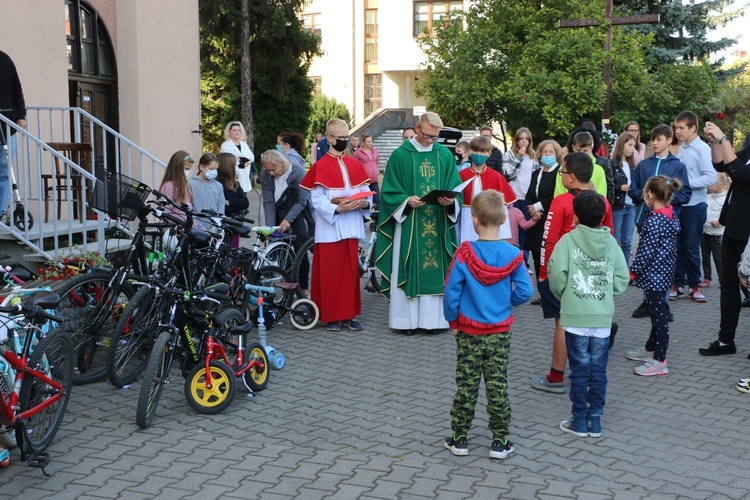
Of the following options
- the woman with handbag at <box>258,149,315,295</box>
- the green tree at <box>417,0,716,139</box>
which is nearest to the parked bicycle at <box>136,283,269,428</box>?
the woman with handbag at <box>258,149,315,295</box>

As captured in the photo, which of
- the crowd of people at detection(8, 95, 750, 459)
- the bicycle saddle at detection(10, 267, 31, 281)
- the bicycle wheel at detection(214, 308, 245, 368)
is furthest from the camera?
the bicycle saddle at detection(10, 267, 31, 281)

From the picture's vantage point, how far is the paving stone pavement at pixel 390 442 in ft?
15.9

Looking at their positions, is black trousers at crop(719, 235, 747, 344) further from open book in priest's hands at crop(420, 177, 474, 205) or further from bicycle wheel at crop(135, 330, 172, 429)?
bicycle wheel at crop(135, 330, 172, 429)

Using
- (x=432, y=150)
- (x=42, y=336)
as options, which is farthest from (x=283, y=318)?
(x=42, y=336)

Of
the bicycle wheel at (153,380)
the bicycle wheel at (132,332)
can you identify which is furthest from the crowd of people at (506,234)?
the bicycle wheel at (153,380)

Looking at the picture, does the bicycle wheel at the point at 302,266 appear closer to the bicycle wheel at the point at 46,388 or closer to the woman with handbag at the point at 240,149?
the woman with handbag at the point at 240,149

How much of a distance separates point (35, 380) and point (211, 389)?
127 centimetres

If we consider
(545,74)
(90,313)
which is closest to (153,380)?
(90,313)

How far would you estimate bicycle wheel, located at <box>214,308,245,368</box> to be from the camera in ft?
20.3

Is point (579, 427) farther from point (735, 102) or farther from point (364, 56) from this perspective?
point (364, 56)

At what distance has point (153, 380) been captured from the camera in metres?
5.66

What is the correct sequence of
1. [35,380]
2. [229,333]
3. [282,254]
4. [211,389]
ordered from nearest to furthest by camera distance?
1. [35,380]
2. [211,389]
3. [229,333]
4. [282,254]

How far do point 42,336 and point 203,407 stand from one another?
1213mm

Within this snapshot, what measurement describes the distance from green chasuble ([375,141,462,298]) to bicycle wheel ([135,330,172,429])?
328 cm
